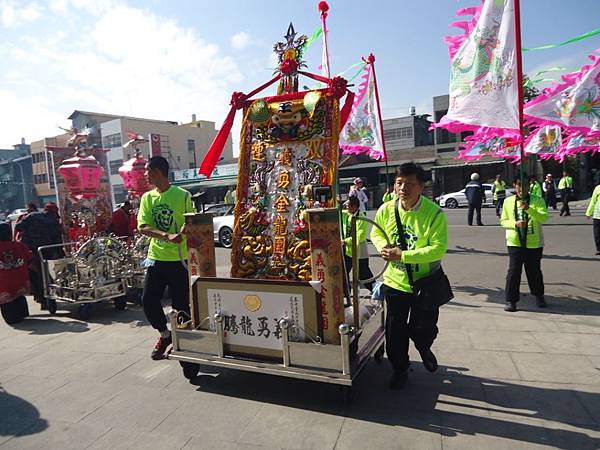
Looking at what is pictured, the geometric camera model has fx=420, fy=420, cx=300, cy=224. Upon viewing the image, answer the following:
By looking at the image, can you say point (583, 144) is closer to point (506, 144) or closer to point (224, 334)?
point (506, 144)

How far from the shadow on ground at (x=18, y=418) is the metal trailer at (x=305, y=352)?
107 cm

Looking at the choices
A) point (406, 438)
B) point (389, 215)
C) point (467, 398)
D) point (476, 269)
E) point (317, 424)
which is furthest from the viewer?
point (476, 269)

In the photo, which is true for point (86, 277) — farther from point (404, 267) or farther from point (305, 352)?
point (404, 267)

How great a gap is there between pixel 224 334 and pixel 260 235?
101cm

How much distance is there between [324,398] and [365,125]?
5.93m

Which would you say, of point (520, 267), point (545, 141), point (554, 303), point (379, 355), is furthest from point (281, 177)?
point (545, 141)

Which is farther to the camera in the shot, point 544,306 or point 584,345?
point 544,306

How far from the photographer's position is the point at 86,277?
20.0 ft

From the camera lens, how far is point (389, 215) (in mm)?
3443

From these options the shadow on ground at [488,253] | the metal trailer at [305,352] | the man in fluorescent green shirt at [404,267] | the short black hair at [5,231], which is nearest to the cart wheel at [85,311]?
the short black hair at [5,231]

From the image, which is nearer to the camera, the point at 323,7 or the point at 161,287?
the point at 161,287

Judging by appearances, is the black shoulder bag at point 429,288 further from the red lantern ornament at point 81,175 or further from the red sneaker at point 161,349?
the red lantern ornament at point 81,175

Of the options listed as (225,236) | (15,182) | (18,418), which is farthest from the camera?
(15,182)

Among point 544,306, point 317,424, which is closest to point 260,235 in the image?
point 317,424
